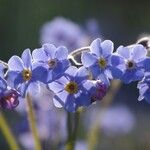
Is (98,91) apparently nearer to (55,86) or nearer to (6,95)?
(55,86)

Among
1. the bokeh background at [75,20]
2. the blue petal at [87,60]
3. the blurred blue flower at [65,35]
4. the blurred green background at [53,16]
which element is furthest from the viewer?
the blurred green background at [53,16]

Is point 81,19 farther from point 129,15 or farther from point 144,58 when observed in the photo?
point 144,58

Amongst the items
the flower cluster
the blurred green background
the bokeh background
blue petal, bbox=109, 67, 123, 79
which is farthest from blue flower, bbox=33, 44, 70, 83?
the blurred green background

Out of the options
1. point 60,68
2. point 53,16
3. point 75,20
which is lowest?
point 75,20

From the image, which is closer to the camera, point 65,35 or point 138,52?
point 138,52

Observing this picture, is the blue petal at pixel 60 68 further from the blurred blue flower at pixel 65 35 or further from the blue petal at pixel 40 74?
the blurred blue flower at pixel 65 35

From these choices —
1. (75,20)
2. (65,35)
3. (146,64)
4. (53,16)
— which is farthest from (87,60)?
(75,20)

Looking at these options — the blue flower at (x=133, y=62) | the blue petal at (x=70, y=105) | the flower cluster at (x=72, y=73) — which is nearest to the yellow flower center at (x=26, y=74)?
the flower cluster at (x=72, y=73)
